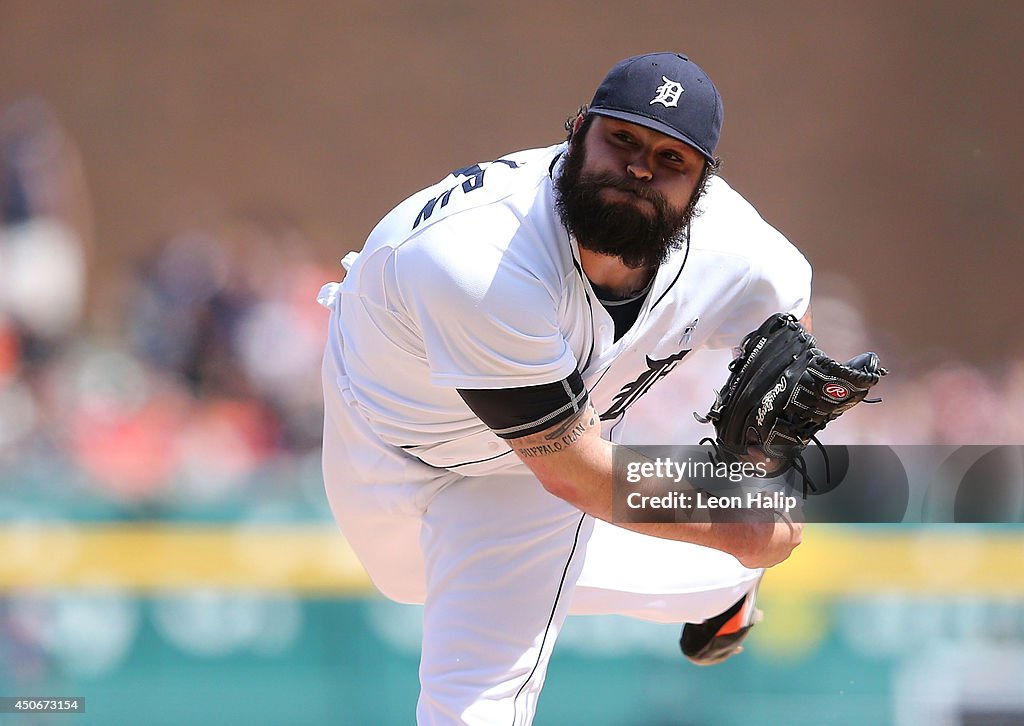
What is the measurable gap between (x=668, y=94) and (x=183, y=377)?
335cm

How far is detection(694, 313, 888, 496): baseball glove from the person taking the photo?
2.74 m

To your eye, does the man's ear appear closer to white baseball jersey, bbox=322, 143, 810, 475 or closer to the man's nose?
white baseball jersey, bbox=322, 143, 810, 475

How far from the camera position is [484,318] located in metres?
2.46

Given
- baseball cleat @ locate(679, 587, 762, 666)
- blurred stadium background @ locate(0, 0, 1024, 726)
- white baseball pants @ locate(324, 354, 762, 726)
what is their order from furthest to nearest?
blurred stadium background @ locate(0, 0, 1024, 726), baseball cleat @ locate(679, 587, 762, 666), white baseball pants @ locate(324, 354, 762, 726)

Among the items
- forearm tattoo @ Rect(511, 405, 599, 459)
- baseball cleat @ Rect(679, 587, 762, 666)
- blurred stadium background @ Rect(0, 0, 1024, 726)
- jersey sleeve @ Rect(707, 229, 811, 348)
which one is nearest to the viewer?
forearm tattoo @ Rect(511, 405, 599, 459)

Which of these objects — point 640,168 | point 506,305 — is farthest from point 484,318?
point 640,168

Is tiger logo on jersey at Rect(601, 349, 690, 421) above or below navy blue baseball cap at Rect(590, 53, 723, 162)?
below

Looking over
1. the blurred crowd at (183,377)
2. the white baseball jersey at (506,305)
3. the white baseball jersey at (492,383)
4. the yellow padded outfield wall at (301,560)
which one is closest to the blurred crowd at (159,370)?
the blurred crowd at (183,377)

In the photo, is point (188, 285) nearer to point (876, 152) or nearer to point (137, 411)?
point (137, 411)

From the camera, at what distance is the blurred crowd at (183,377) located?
4.53m

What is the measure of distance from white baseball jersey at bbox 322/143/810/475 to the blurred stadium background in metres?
1.43

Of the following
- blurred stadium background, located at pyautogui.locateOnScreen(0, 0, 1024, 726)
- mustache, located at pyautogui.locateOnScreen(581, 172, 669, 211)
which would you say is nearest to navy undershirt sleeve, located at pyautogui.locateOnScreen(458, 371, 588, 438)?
mustache, located at pyautogui.locateOnScreen(581, 172, 669, 211)

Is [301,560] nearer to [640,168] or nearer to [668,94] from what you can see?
[640,168]

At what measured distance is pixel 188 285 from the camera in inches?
223
